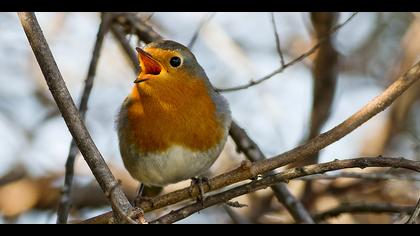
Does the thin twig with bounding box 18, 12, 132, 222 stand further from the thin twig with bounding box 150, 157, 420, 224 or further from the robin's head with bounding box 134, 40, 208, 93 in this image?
the robin's head with bounding box 134, 40, 208, 93

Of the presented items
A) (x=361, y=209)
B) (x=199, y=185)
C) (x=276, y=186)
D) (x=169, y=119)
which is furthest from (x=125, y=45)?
(x=361, y=209)

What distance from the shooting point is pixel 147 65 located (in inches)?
144

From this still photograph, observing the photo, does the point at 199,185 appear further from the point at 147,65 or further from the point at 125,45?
the point at 125,45

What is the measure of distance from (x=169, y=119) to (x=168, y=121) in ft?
0.04

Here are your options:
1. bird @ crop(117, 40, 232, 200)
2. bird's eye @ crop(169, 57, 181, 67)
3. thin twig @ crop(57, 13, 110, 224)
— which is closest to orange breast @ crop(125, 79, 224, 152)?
bird @ crop(117, 40, 232, 200)

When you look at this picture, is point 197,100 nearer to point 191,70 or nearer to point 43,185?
point 191,70

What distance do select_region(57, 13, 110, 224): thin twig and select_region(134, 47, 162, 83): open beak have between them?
1.25 ft

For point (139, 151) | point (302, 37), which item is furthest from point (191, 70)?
point (302, 37)

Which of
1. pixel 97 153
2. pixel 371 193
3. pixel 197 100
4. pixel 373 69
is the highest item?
pixel 373 69

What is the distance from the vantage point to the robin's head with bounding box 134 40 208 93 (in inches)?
143
